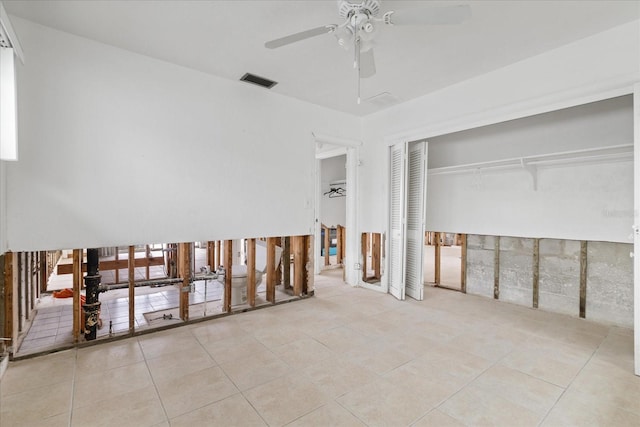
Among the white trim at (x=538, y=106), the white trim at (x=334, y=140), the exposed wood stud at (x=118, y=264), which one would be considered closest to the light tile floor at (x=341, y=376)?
the exposed wood stud at (x=118, y=264)

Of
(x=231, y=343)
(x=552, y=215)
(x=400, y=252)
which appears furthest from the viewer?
(x=400, y=252)

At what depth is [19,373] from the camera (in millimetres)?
2205

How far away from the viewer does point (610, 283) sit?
10.7 ft

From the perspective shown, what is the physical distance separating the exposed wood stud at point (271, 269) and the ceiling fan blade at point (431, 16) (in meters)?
2.78

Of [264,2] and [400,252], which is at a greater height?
[264,2]

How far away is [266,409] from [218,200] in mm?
2213

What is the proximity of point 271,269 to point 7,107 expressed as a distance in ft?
9.20

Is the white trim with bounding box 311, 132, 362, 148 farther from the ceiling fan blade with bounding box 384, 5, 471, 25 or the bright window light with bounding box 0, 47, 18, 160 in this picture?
the bright window light with bounding box 0, 47, 18, 160

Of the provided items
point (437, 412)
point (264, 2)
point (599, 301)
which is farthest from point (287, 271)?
point (599, 301)

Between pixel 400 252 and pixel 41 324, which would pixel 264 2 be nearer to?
pixel 400 252

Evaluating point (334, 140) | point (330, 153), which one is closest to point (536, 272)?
point (334, 140)

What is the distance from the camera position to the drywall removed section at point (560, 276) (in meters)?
3.47

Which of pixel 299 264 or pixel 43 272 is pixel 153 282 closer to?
pixel 299 264

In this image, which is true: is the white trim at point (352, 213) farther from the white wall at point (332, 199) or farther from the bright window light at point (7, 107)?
the bright window light at point (7, 107)
